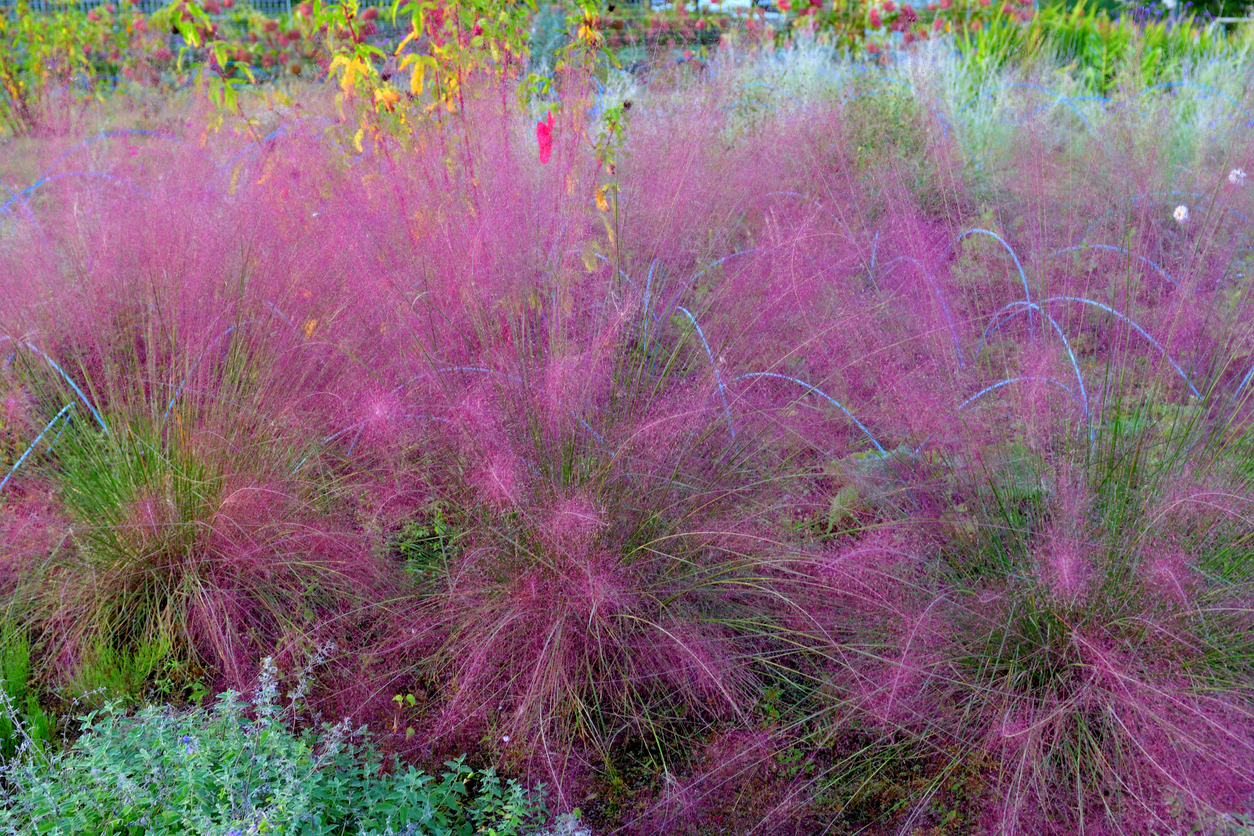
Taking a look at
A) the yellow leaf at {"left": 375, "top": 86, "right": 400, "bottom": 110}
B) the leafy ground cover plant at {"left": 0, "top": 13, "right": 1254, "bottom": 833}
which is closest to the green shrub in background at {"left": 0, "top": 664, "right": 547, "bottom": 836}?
the leafy ground cover plant at {"left": 0, "top": 13, "right": 1254, "bottom": 833}

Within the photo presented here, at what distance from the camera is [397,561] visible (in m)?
2.42

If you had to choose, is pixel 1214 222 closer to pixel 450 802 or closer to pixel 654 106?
pixel 450 802

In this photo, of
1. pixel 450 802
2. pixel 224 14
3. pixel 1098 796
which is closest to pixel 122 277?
pixel 450 802

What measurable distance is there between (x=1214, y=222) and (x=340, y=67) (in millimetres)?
2628

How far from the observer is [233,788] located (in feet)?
5.39

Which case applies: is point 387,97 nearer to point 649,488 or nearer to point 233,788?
point 649,488

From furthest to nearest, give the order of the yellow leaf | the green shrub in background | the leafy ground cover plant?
the yellow leaf < the leafy ground cover plant < the green shrub in background

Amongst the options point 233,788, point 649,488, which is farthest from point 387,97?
point 233,788

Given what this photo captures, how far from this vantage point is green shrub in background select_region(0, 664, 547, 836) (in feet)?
5.16

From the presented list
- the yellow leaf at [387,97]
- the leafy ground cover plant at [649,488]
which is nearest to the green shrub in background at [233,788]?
the leafy ground cover plant at [649,488]

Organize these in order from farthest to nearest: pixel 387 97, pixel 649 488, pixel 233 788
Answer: pixel 387 97
pixel 649 488
pixel 233 788

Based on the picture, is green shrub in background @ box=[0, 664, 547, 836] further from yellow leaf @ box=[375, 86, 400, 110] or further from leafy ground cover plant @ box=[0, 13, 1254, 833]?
yellow leaf @ box=[375, 86, 400, 110]

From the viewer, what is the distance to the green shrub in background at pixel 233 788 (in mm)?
1572

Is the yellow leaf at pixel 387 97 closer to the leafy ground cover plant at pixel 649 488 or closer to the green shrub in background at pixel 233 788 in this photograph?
the leafy ground cover plant at pixel 649 488
